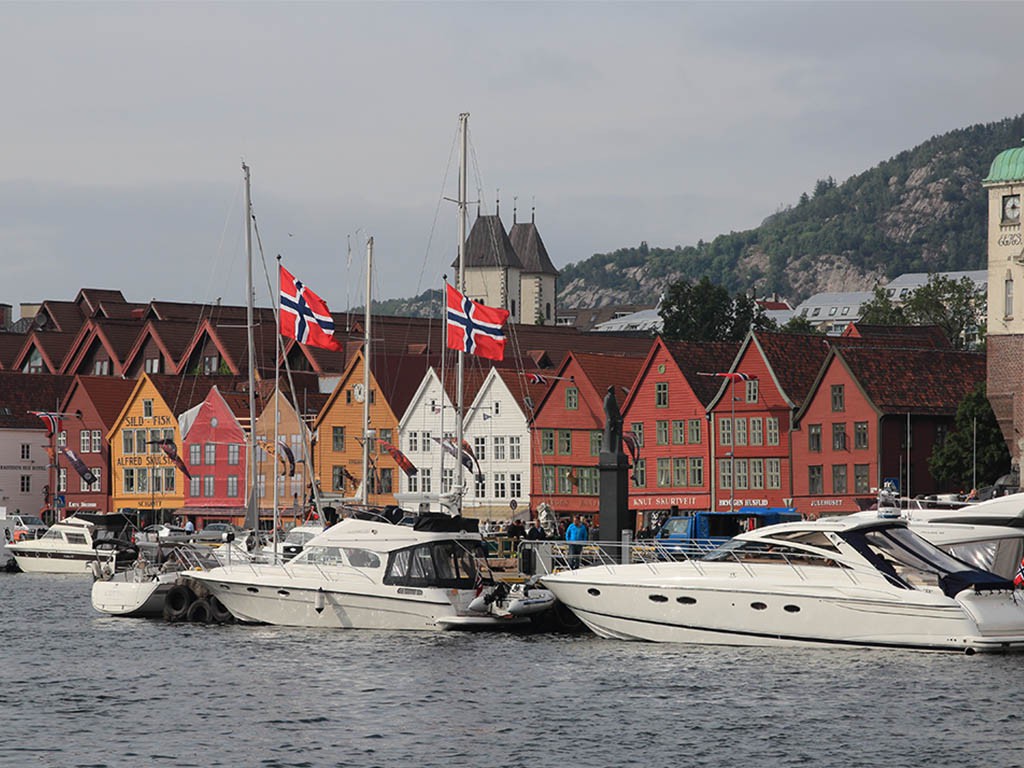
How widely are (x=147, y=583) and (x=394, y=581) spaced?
11.1 meters

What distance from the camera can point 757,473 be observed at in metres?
102

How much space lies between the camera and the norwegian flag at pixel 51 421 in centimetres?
13312

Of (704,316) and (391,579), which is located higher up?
(704,316)

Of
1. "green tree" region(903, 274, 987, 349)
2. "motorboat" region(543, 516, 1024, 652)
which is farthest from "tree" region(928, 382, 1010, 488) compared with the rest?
"green tree" region(903, 274, 987, 349)

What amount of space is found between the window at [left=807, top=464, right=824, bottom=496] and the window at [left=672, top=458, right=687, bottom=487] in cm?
892

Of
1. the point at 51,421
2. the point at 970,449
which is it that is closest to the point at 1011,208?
the point at 970,449

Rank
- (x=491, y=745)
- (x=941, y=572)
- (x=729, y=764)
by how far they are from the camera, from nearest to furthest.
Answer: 1. (x=729, y=764)
2. (x=491, y=745)
3. (x=941, y=572)

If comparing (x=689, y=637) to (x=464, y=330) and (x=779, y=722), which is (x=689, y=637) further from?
(x=464, y=330)

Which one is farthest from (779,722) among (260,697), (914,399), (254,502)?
(914,399)

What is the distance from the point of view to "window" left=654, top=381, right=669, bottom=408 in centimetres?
10719

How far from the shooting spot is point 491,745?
32.4 m

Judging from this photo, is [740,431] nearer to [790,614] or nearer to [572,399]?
[572,399]

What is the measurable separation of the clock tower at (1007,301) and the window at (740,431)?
13.9m

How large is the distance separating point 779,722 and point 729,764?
4.00 metres
